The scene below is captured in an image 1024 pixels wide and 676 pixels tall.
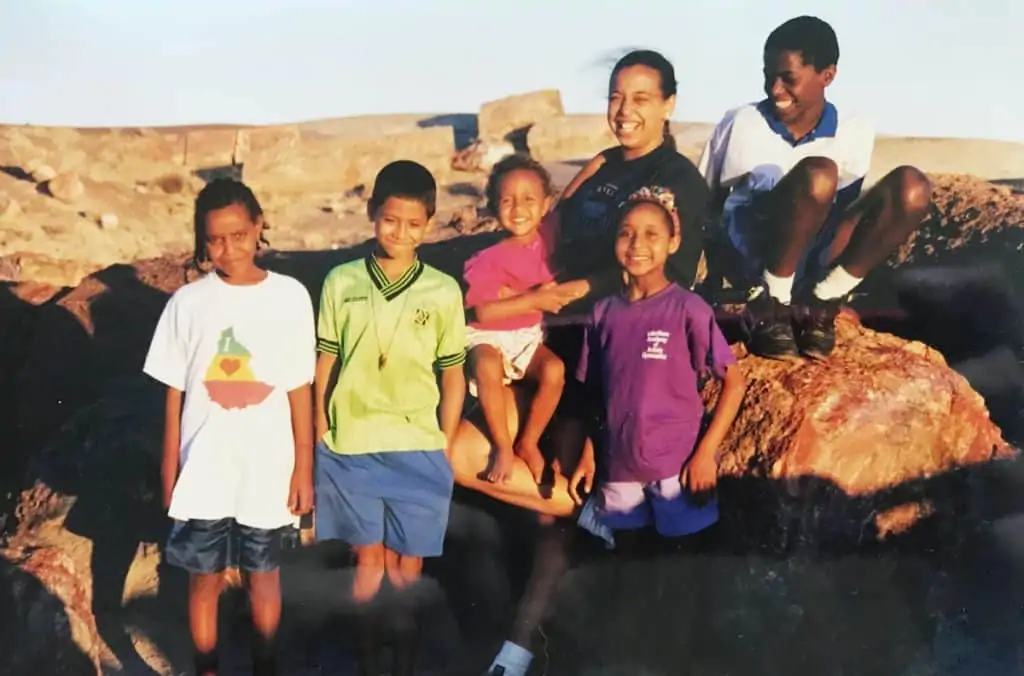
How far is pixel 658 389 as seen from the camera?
3504mm

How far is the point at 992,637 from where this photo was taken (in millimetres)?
3973

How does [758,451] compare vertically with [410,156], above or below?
below

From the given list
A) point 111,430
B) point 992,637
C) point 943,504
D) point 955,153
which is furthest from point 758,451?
point 111,430

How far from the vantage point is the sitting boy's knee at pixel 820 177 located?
369cm

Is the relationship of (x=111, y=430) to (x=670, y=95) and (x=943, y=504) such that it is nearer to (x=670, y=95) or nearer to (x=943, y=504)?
(x=670, y=95)

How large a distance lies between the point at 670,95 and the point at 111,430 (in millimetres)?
2444

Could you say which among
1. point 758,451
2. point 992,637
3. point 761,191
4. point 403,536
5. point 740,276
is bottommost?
point 992,637

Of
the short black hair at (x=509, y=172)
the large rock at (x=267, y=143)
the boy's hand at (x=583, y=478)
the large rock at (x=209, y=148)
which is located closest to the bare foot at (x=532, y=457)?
the boy's hand at (x=583, y=478)

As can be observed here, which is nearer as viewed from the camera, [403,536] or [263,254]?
[403,536]

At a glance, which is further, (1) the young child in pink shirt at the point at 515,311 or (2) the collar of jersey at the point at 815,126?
(2) the collar of jersey at the point at 815,126

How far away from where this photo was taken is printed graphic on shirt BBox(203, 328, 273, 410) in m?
3.53

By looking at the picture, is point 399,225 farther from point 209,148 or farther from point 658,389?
point 209,148

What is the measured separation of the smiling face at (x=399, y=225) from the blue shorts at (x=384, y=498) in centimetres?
66

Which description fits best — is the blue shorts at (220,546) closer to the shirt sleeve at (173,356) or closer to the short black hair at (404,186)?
the shirt sleeve at (173,356)
